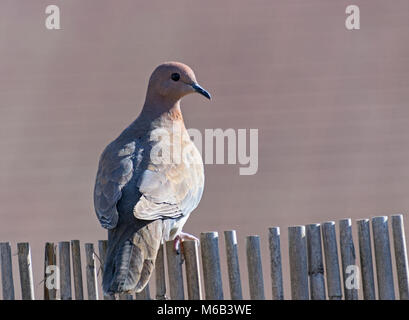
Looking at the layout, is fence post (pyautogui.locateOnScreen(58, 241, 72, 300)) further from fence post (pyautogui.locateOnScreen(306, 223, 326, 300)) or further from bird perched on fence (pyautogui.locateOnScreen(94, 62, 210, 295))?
fence post (pyautogui.locateOnScreen(306, 223, 326, 300))

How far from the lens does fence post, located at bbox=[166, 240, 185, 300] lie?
514cm

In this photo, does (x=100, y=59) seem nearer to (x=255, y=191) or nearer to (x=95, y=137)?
(x=95, y=137)

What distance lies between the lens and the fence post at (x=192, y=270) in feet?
16.9

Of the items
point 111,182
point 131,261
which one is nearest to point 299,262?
point 131,261

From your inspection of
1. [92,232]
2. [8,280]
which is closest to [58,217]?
[92,232]

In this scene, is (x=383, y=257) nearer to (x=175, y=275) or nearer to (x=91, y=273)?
(x=175, y=275)

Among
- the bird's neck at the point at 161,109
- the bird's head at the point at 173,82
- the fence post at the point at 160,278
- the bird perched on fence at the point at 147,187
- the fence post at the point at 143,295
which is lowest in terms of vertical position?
the fence post at the point at 143,295

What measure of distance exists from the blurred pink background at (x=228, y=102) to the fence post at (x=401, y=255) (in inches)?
174

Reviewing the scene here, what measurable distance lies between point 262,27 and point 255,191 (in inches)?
90.0

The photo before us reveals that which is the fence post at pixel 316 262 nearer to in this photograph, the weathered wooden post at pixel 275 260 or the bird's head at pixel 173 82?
the weathered wooden post at pixel 275 260

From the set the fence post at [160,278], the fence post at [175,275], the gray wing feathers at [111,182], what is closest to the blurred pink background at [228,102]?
the gray wing feathers at [111,182]

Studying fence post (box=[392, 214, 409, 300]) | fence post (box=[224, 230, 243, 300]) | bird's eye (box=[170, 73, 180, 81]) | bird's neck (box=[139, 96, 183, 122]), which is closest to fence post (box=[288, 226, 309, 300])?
fence post (box=[224, 230, 243, 300])

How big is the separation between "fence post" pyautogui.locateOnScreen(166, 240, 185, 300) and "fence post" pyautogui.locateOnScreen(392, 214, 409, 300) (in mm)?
1132

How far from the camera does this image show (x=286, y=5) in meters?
11.6
